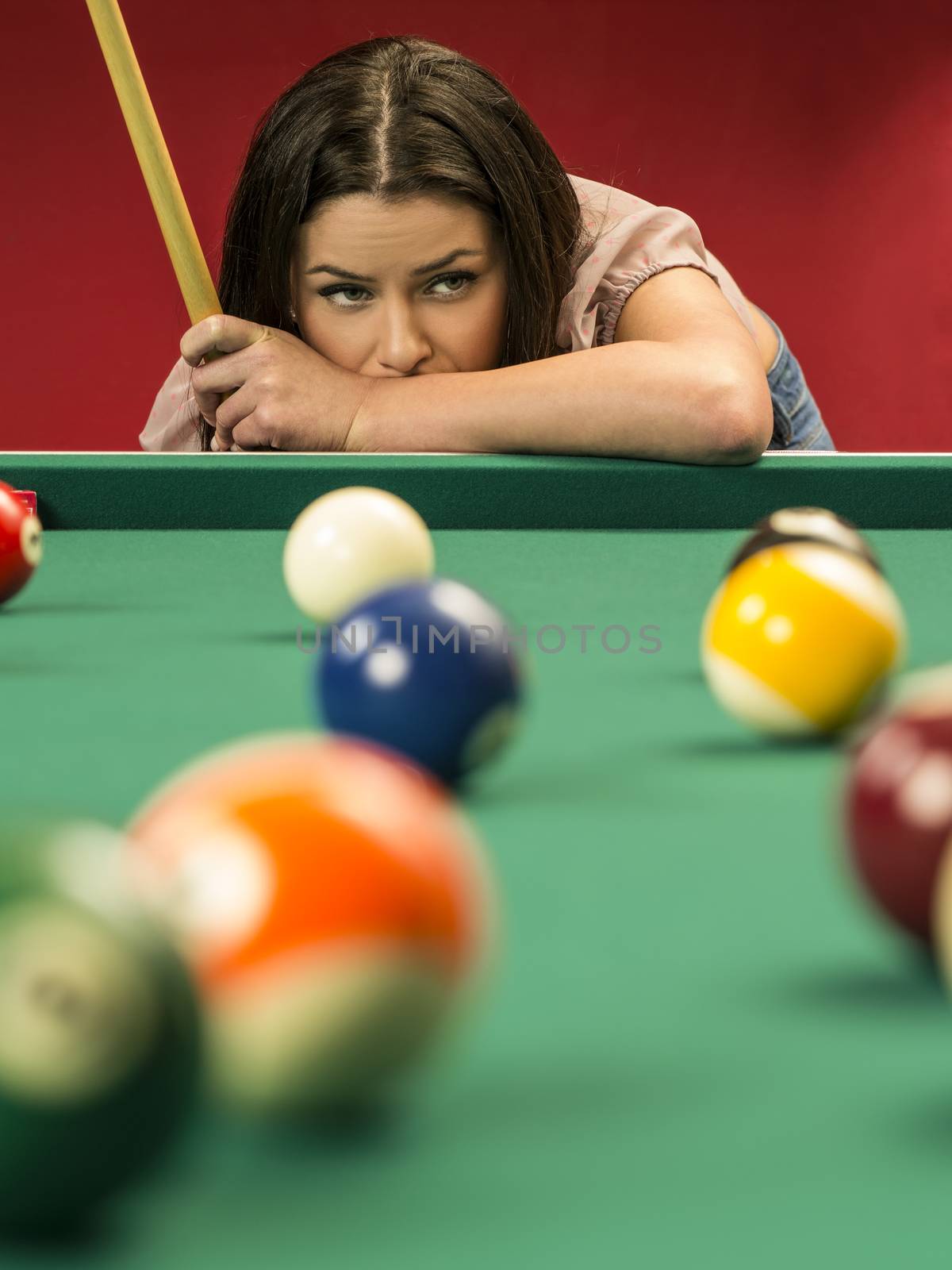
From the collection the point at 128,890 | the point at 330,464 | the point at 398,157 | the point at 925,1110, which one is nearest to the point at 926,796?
the point at 925,1110

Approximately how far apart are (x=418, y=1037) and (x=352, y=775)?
103mm

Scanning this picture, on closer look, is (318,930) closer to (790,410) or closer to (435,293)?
(435,293)

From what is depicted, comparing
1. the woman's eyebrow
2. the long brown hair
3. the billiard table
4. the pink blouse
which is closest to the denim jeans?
the pink blouse

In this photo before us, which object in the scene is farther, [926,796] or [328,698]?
[328,698]

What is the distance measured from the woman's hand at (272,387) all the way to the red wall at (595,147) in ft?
11.5

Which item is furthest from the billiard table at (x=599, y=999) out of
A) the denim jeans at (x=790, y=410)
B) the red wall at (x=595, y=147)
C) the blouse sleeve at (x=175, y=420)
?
the red wall at (x=595, y=147)

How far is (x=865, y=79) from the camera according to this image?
6480 mm

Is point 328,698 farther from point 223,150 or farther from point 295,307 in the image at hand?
point 223,150

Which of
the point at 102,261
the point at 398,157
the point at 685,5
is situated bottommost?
the point at 102,261

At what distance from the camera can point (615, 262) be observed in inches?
125

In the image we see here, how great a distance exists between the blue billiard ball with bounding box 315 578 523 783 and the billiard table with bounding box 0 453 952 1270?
4cm

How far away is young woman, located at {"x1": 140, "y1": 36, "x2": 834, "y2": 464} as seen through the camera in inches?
98.2

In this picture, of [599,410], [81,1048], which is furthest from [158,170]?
[81,1048]

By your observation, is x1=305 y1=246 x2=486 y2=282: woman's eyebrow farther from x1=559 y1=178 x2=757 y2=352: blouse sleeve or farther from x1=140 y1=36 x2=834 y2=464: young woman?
x1=559 y1=178 x2=757 y2=352: blouse sleeve
